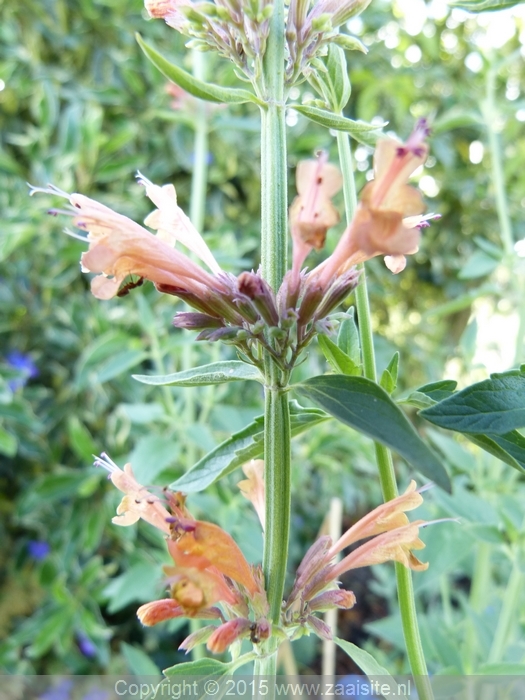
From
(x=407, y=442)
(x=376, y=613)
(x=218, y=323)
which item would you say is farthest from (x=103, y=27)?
(x=376, y=613)

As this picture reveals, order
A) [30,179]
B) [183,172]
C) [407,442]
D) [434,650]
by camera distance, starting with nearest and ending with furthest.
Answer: [407,442]
[434,650]
[30,179]
[183,172]

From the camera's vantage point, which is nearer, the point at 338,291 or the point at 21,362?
the point at 338,291

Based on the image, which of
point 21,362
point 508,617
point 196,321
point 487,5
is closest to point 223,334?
point 196,321

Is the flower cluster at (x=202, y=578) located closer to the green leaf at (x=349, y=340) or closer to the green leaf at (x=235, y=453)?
the green leaf at (x=235, y=453)

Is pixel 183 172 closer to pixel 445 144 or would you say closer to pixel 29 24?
pixel 29 24

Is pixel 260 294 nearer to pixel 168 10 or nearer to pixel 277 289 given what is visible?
pixel 277 289

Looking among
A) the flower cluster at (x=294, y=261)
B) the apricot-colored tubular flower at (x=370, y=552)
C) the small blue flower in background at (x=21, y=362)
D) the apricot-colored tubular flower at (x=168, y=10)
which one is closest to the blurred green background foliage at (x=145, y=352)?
the small blue flower in background at (x=21, y=362)
